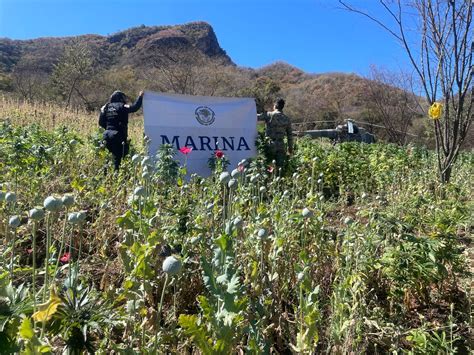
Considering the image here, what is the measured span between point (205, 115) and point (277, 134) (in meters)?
1.31

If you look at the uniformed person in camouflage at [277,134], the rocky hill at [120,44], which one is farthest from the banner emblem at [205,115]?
the rocky hill at [120,44]

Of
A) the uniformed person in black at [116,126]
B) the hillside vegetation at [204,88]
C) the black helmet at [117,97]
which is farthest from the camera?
the hillside vegetation at [204,88]

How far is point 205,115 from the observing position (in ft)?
21.8

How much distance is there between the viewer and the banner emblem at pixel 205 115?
6557 millimetres

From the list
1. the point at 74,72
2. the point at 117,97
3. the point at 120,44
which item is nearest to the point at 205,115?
the point at 117,97

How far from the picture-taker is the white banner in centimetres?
612

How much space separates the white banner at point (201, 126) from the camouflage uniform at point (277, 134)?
36 cm

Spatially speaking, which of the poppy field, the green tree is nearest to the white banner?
the poppy field

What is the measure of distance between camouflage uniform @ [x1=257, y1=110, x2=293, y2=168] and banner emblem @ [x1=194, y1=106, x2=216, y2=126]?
39.8 inches

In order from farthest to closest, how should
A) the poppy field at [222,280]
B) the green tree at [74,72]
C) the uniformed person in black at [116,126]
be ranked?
the green tree at [74,72] → the uniformed person in black at [116,126] → the poppy field at [222,280]

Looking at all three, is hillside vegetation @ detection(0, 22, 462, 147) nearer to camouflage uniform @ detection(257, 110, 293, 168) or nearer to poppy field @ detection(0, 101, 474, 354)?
camouflage uniform @ detection(257, 110, 293, 168)

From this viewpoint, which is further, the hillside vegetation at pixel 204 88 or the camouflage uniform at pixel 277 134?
the hillside vegetation at pixel 204 88

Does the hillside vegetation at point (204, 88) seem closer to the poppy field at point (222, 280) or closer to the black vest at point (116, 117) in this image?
the black vest at point (116, 117)

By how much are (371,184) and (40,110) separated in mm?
9301
